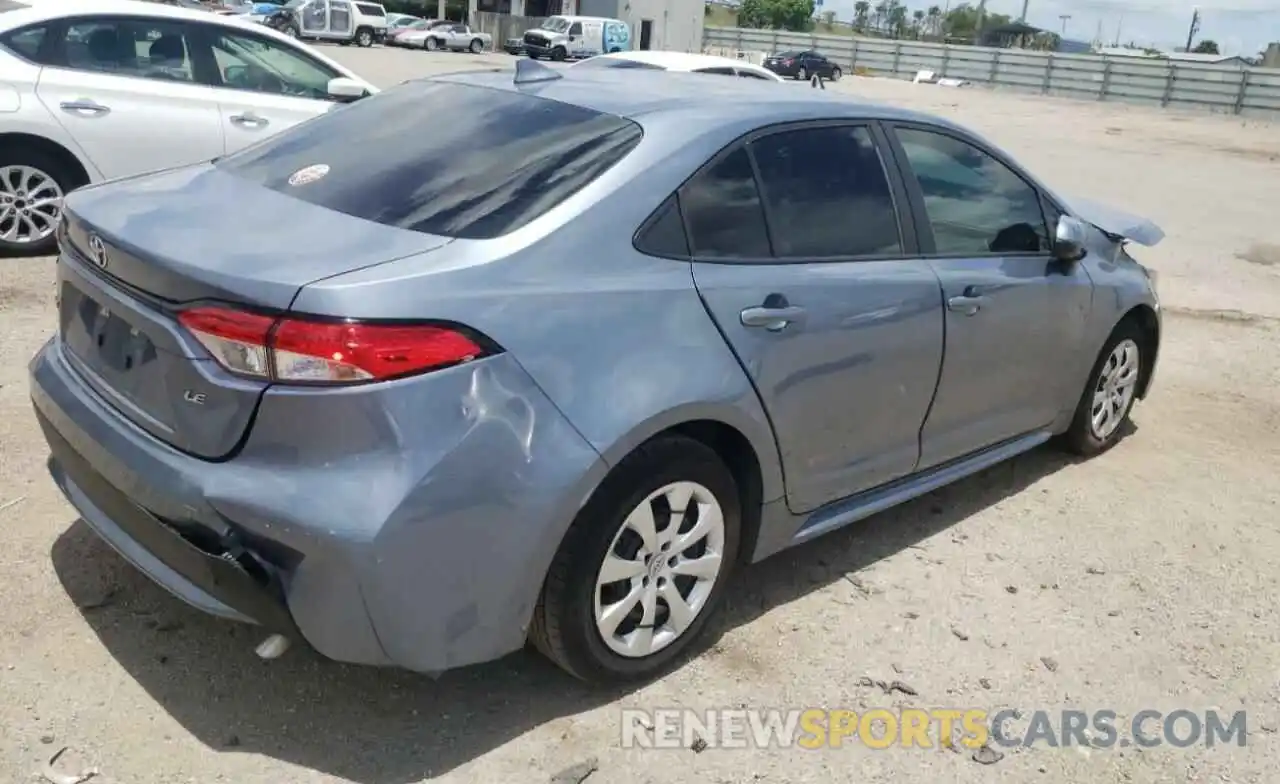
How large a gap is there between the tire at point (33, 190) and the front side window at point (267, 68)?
114cm

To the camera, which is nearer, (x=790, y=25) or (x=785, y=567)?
(x=785, y=567)

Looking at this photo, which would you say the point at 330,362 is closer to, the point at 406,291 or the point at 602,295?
the point at 406,291

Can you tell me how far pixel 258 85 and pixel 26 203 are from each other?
5.16 feet

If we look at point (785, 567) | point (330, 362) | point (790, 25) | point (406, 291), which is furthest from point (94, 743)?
point (790, 25)

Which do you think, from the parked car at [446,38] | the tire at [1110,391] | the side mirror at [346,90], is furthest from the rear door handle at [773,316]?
the parked car at [446,38]

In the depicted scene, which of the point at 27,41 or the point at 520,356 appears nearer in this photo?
the point at 520,356

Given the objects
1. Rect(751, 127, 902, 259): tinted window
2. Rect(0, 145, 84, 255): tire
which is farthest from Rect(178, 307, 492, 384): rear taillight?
Rect(0, 145, 84, 255): tire

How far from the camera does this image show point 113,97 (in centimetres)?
680

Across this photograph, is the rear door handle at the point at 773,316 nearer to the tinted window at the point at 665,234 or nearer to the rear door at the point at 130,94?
the tinted window at the point at 665,234

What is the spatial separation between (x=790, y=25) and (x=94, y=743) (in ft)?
365

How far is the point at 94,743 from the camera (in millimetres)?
2752

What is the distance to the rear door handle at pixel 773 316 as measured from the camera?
316cm

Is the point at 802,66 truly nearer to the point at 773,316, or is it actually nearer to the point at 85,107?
the point at 85,107

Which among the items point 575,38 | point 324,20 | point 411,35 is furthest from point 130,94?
point 411,35
